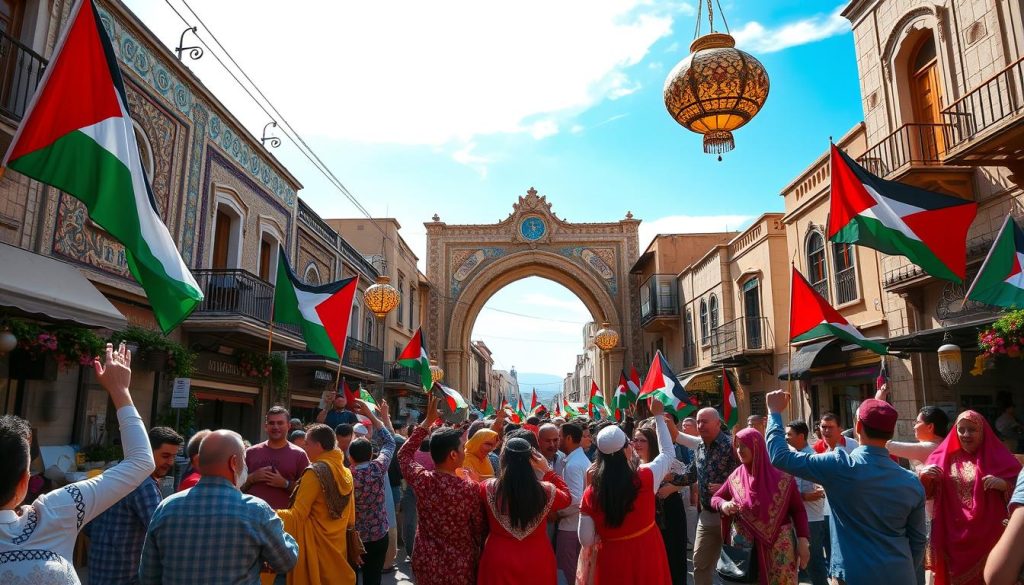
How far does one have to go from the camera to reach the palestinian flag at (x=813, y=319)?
7.30m

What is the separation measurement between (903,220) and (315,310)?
7025 millimetres

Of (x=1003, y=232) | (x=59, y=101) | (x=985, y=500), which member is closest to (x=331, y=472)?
(x=59, y=101)

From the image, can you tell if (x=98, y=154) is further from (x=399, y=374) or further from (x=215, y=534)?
(x=399, y=374)

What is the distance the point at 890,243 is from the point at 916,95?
761 cm

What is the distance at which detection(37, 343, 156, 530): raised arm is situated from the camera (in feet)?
7.63

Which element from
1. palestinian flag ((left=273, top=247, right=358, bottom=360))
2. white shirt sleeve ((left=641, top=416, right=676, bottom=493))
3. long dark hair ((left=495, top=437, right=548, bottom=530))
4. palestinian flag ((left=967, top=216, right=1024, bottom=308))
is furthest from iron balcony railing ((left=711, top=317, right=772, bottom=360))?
long dark hair ((left=495, top=437, right=548, bottom=530))

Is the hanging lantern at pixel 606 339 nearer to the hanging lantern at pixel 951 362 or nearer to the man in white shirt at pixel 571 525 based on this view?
the hanging lantern at pixel 951 362

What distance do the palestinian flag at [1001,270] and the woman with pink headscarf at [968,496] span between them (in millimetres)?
3219

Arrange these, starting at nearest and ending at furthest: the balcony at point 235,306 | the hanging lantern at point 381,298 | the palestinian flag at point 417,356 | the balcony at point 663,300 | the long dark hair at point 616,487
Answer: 1. the long dark hair at point 616,487
2. the balcony at point 235,306
3. the palestinian flag at point 417,356
4. the hanging lantern at point 381,298
5. the balcony at point 663,300

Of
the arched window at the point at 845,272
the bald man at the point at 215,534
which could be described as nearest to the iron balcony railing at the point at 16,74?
the bald man at the point at 215,534

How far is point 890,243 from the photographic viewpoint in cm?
605

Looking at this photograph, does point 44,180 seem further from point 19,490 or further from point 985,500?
point 985,500

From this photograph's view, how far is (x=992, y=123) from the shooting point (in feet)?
28.9

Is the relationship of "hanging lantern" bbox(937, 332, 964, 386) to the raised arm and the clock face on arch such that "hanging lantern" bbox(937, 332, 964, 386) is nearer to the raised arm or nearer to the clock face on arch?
the raised arm
